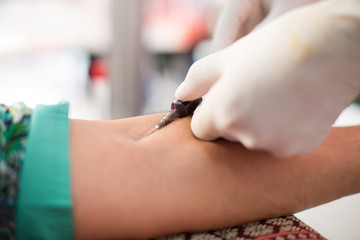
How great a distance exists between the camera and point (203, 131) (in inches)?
25.1

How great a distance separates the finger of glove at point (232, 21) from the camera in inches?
39.7

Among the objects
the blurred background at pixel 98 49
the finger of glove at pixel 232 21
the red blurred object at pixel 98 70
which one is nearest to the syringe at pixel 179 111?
the finger of glove at pixel 232 21

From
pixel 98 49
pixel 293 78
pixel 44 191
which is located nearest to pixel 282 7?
pixel 293 78

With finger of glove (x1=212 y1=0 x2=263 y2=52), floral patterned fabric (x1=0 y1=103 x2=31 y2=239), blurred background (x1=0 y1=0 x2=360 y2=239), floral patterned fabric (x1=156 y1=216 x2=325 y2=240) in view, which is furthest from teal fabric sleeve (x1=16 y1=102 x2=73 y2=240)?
blurred background (x1=0 y1=0 x2=360 y2=239)

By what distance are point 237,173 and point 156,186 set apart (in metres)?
0.15

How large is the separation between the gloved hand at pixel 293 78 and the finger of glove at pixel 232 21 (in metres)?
0.50

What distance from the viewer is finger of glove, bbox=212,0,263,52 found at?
→ 1009 millimetres

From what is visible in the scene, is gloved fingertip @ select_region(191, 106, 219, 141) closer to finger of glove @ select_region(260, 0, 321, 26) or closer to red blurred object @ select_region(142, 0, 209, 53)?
finger of glove @ select_region(260, 0, 321, 26)

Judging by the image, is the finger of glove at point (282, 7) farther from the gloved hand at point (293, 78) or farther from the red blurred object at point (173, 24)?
the red blurred object at point (173, 24)

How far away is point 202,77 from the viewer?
2.00ft

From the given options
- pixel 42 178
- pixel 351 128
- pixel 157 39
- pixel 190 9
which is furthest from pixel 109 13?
pixel 42 178

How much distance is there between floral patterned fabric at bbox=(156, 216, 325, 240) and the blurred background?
1658mm

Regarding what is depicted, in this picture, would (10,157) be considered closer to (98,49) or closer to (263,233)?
(263,233)

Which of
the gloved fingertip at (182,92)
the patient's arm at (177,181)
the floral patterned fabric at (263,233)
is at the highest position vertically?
the gloved fingertip at (182,92)
